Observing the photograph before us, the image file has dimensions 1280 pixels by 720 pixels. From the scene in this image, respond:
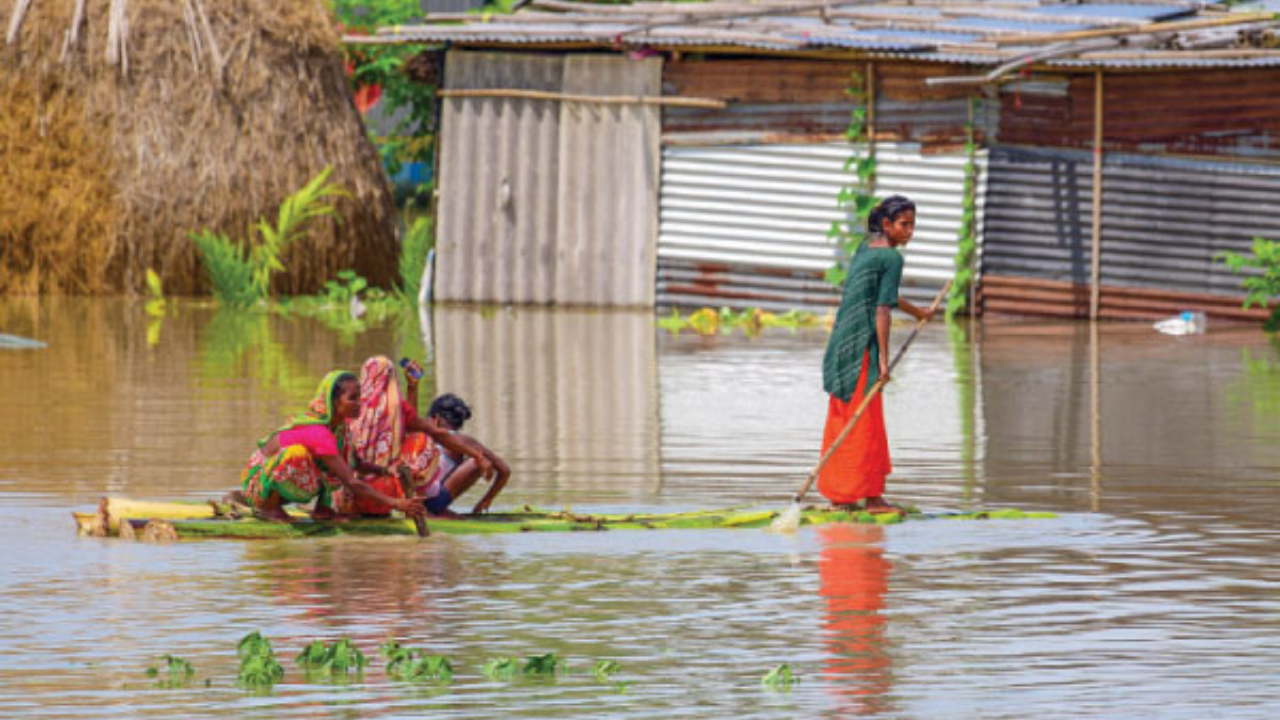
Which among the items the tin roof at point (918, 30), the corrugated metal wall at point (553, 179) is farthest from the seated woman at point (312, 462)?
the corrugated metal wall at point (553, 179)

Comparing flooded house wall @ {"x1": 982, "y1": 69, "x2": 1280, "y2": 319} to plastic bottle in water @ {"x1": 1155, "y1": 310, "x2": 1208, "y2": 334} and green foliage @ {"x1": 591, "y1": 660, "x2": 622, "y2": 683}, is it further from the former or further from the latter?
green foliage @ {"x1": 591, "y1": 660, "x2": 622, "y2": 683}

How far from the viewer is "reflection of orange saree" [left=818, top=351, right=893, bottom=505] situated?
414 inches

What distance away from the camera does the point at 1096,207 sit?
23.4 meters

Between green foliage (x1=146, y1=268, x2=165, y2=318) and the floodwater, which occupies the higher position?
green foliage (x1=146, y1=268, x2=165, y2=318)

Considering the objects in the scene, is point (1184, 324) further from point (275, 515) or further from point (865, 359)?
point (275, 515)

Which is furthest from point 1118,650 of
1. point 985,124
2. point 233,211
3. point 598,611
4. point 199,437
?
point 233,211

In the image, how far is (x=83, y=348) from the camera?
65.0ft

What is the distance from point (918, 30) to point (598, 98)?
3107 millimetres

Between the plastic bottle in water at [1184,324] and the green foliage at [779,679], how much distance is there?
15.9 m

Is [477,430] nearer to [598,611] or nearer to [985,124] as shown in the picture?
[598,611]

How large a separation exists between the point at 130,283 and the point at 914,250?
842cm

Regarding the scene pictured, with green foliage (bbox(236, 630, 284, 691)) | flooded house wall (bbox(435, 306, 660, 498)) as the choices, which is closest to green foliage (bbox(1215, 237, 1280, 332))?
flooded house wall (bbox(435, 306, 660, 498))

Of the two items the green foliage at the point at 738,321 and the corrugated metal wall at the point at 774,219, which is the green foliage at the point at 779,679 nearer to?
the green foliage at the point at 738,321

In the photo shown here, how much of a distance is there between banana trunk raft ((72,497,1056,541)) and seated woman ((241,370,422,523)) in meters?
0.10
